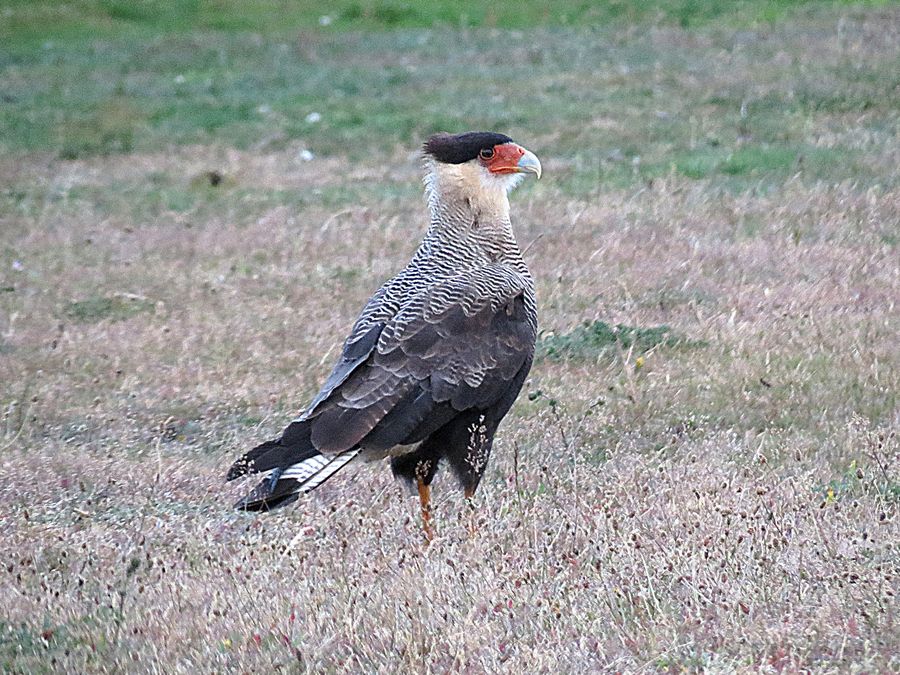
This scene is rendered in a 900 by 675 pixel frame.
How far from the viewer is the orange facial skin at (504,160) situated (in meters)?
6.04

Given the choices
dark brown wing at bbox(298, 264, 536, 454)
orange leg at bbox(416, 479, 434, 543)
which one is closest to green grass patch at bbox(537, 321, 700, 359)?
dark brown wing at bbox(298, 264, 536, 454)

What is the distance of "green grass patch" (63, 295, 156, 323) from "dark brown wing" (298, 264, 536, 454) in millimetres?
4339

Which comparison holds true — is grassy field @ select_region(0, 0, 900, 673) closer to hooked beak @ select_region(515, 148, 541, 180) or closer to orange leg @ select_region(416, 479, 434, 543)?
orange leg @ select_region(416, 479, 434, 543)

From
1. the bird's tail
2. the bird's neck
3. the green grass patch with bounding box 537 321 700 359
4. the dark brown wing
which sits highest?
the bird's neck

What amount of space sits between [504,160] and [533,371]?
180cm

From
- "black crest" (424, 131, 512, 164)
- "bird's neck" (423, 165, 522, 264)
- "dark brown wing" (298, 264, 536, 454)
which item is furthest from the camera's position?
"black crest" (424, 131, 512, 164)

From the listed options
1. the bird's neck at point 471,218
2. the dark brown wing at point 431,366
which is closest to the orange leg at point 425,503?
the dark brown wing at point 431,366

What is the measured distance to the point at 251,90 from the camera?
18406mm

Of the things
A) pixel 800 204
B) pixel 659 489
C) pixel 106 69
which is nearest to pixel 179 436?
pixel 659 489

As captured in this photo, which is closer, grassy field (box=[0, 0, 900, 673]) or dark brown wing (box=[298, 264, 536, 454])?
grassy field (box=[0, 0, 900, 673])

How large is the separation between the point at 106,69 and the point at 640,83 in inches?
339

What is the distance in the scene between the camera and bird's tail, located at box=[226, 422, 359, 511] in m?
5.01

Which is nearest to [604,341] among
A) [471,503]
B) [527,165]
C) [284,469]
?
[527,165]

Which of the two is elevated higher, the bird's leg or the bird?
the bird
